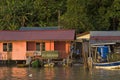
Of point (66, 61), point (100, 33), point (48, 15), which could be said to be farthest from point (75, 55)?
point (48, 15)

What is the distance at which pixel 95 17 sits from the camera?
67062 mm

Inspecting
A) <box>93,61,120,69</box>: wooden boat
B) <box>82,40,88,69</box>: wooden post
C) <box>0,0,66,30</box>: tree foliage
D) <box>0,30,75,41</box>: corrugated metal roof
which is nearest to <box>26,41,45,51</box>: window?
<box>0,30,75,41</box>: corrugated metal roof

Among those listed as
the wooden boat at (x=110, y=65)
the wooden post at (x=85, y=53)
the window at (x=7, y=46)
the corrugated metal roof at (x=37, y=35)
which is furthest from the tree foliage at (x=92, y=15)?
the wooden boat at (x=110, y=65)

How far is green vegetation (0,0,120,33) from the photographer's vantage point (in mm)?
65250

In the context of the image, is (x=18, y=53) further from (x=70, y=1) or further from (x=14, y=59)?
(x=70, y=1)

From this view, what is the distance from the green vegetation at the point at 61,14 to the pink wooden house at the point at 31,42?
10035 millimetres

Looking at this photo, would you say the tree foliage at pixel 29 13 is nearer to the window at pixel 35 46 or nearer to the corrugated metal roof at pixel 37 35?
the corrugated metal roof at pixel 37 35

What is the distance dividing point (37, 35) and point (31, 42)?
131cm

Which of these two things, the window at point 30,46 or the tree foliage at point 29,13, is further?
the tree foliage at point 29,13

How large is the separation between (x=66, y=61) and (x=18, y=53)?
660cm

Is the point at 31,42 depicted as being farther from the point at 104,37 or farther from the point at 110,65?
the point at 110,65

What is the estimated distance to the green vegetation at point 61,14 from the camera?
6525cm

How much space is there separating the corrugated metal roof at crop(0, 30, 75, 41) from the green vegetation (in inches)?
393

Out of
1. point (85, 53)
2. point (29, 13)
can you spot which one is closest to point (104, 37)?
point (85, 53)
